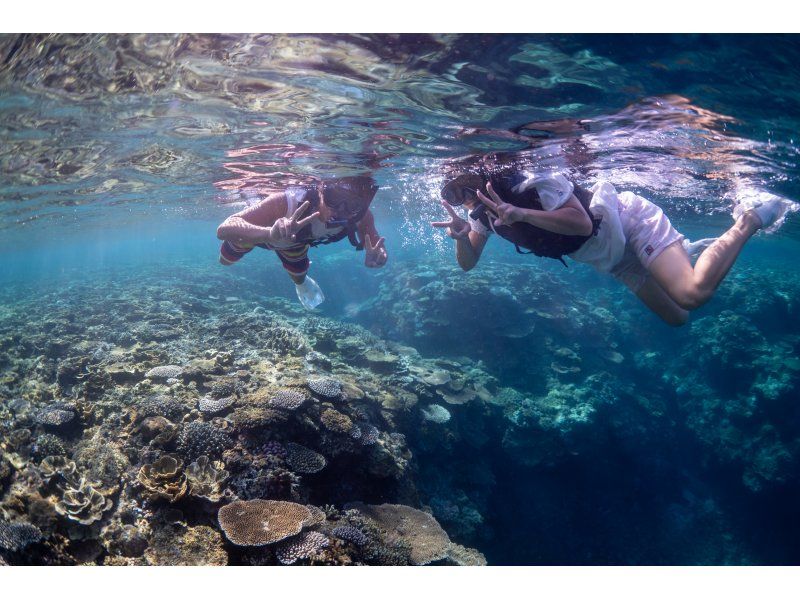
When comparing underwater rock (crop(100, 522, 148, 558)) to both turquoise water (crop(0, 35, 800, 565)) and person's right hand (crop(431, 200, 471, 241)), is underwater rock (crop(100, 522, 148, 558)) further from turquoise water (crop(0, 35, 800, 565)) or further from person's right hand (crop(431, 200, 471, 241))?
person's right hand (crop(431, 200, 471, 241))

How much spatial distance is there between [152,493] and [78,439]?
2946mm

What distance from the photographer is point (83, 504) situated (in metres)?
4.59

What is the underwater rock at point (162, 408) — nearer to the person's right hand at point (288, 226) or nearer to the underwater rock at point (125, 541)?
the underwater rock at point (125, 541)

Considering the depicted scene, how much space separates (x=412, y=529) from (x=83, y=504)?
4115 mm

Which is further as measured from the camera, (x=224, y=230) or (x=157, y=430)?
(x=157, y=430)

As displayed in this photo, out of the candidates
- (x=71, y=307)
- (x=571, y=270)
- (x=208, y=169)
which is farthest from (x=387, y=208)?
(x=71, y=307)

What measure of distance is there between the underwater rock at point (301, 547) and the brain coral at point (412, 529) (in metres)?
1.12

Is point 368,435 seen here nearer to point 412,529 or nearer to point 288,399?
point 288,399

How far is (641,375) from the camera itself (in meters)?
17.7

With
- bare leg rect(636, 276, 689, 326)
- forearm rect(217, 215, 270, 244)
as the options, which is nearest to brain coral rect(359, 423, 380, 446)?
forearm rect(217, 215, 270, 244)

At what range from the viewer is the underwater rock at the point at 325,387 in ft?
23.2

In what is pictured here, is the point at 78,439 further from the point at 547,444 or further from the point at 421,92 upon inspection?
the point at 547,444

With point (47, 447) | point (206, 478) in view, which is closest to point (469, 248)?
point (206, 478)

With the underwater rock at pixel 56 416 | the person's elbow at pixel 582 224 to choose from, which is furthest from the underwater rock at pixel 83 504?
the person's elbow at pixel 582 224
